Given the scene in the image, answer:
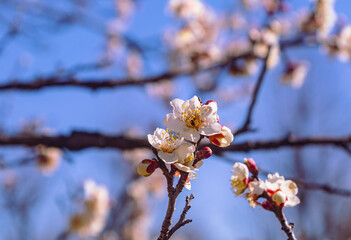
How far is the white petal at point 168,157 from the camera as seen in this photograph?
0.74 metres

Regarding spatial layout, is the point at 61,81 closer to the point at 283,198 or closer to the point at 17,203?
the point at 283,198

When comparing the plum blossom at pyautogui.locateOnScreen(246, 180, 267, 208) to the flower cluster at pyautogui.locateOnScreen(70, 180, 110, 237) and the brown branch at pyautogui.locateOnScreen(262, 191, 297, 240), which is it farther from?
the flower cluster at pyautogui.locateOnScreen(70, 180, 110, 237)

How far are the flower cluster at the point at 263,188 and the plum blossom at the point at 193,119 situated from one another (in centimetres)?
18

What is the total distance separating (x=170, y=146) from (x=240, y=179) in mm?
245

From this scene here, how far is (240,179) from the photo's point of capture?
36.1 inches

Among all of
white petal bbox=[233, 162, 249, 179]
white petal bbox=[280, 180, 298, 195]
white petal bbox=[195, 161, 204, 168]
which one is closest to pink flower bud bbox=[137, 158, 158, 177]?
white petal bbox=[195, 161, 204, 168]

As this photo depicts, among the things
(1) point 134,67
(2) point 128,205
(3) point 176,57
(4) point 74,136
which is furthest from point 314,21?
(1) point 134,67

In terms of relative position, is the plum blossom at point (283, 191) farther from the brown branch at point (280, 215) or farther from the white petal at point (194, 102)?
the white petal at point (194, 102)

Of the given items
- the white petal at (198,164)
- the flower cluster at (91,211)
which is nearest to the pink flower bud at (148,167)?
the white petal at (198,164)

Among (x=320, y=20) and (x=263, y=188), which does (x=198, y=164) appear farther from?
(x=320, y=20)

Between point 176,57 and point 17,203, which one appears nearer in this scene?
point 176,57

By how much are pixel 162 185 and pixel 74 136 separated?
3860 mm

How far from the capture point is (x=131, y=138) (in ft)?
6.18

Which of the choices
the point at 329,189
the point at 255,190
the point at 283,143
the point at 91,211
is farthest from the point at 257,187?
the point at 91,211
